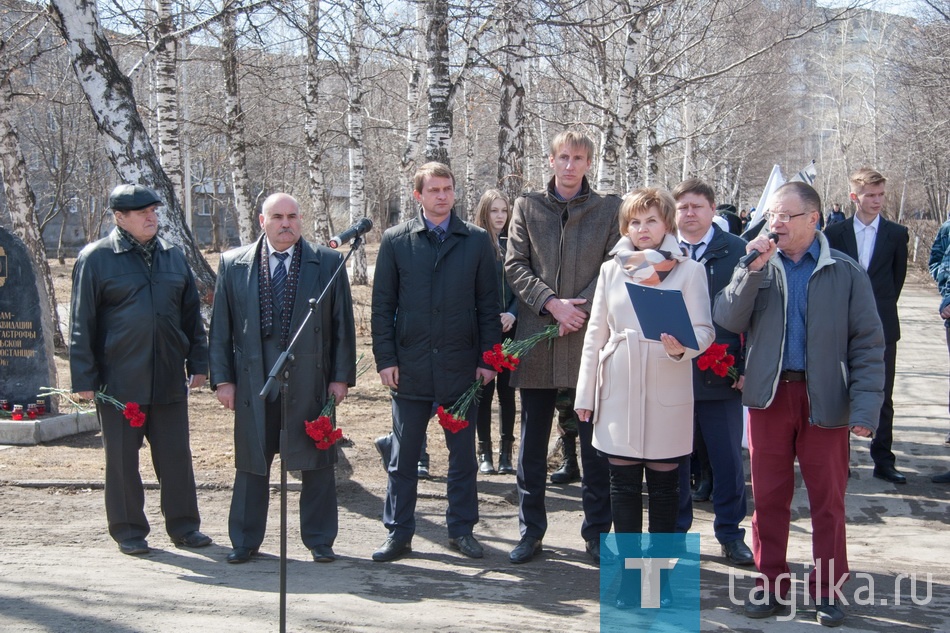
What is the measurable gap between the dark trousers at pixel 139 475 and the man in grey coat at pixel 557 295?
2.06 meters

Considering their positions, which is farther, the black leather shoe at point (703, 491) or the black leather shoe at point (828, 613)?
the black leather shoe at point (703, 491)

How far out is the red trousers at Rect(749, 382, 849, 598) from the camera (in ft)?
13.7

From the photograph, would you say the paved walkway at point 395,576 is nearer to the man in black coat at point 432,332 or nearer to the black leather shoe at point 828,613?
the black leather shoe at point 828,613

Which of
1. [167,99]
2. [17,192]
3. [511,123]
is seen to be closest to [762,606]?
[511,123]

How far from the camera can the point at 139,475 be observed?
17.4 ft

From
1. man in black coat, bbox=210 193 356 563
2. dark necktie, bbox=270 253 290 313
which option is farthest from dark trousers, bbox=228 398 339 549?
dark necktie, bbox=270 253 290 313

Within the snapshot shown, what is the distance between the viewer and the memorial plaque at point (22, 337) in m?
7.85

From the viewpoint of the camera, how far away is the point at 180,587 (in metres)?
4.57

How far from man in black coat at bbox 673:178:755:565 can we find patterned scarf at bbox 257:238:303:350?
2270 millimetres

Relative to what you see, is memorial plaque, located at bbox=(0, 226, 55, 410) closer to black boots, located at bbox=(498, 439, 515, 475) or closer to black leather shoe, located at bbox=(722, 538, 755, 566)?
black boots, located at bbox=(498, 439, 515, 475)

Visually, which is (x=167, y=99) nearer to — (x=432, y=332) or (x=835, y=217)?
(x=432, y=332)

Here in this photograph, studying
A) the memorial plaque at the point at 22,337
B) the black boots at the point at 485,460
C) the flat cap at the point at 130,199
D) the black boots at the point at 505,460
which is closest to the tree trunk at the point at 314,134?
the memorial plaque at the point at 22,337

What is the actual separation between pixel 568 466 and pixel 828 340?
3.09 metres

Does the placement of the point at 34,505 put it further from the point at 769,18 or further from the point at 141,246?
the point at 769,18
